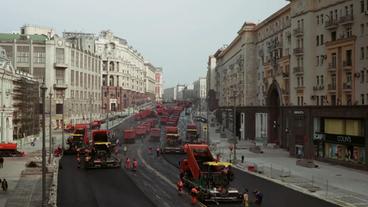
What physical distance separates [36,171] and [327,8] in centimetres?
4302

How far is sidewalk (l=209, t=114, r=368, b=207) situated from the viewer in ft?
127

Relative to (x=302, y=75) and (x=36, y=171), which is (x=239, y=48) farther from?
(x=36, y=171)

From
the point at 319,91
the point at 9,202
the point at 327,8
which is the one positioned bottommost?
the point at 9,202

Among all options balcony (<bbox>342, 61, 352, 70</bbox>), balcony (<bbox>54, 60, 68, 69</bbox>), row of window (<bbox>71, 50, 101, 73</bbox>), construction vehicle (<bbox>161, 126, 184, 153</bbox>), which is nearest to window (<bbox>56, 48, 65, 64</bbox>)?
balcony (<bbox>54, 60, 68, 69</bbox>)

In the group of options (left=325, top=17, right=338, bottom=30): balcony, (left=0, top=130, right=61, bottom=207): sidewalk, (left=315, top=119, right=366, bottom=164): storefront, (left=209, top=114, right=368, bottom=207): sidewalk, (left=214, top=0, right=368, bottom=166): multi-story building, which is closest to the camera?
(left=0, top=130, right=61, bottom=207): sidewalk

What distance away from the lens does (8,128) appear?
83000 mm

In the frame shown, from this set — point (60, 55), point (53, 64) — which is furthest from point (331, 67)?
point (60, 55)

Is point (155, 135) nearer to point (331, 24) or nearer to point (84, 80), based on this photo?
point (331, 24)

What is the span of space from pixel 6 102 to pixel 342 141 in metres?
55.2

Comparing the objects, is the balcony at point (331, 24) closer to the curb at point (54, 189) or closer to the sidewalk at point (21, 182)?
the curb at point (54, 189)

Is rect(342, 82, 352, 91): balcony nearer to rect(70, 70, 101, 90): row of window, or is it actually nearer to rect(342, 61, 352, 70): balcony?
rect(342, 61, 352, 70): balcony

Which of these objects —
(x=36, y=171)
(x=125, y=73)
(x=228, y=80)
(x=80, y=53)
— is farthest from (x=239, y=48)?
(x=125, y=73)

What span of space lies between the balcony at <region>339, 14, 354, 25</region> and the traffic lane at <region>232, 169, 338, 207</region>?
2408 cm

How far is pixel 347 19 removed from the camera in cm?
6022
